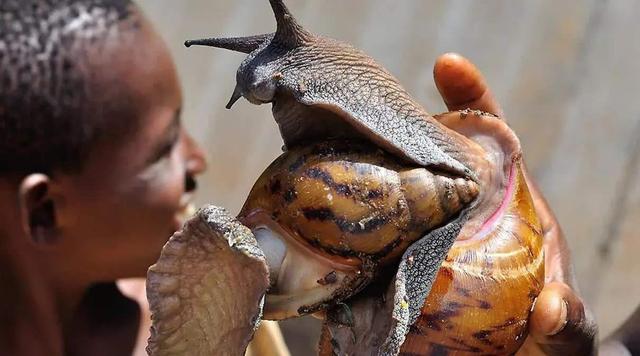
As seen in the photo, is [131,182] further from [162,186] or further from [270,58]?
[270,58]

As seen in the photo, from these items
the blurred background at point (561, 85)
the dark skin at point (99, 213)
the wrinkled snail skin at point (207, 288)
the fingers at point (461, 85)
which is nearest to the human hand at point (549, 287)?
the fingers at point (461, 85)

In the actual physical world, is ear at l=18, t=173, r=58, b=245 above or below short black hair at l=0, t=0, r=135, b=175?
below

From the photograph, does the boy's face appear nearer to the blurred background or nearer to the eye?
the eye

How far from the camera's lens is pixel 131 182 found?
104 centimetres

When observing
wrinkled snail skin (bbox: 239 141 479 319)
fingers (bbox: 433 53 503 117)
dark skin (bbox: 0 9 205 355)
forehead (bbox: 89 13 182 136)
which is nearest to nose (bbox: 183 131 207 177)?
dark skin (bbox: 0 9 205 355)

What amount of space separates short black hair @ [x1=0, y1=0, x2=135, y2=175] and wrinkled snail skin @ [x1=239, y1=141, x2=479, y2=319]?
41 centimetres

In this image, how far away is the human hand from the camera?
0.71 m

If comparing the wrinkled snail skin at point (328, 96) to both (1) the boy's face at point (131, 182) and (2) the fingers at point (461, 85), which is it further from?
(1) the boy's face at point (131, 182)

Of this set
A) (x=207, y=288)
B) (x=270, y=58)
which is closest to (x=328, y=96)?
(x=270, y=58)

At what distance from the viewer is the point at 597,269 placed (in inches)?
65.6

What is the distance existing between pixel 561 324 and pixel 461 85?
11.4 inches

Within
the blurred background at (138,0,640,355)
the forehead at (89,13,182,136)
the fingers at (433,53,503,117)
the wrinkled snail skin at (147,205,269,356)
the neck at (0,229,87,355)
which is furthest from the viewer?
the blurred background at (138,0,640,355)

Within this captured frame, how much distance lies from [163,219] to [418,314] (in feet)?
1.72

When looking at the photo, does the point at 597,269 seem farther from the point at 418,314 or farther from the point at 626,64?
the point at 418,314
